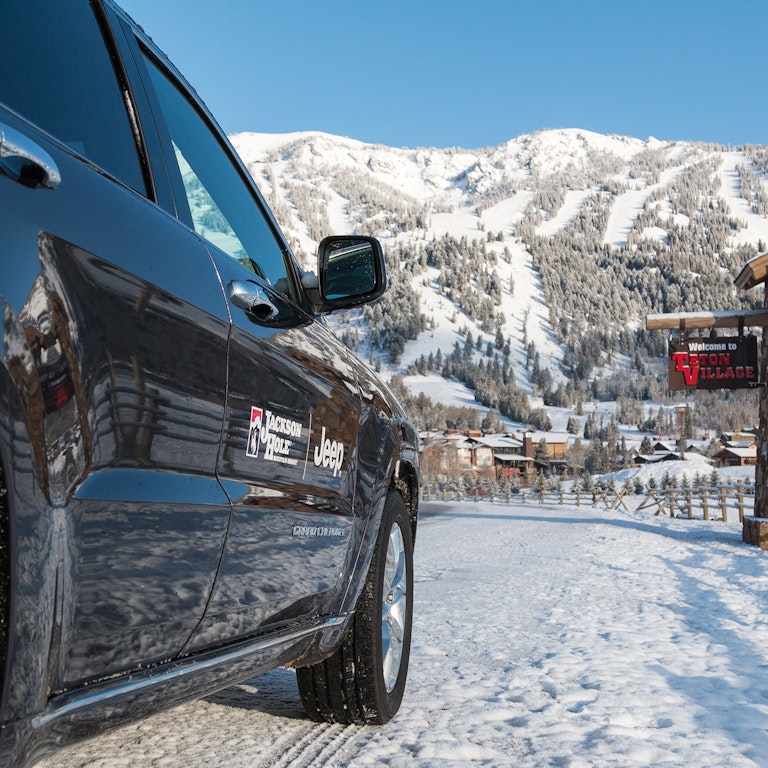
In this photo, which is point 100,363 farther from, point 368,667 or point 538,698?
point 538,698

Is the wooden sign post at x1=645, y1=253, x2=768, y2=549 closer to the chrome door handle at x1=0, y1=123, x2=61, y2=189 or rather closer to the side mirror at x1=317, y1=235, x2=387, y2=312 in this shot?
the side mirror at x1=317, y1=235, x2=387, y2=312

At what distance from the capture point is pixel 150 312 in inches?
54.6

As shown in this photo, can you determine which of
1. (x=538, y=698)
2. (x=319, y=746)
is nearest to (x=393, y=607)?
(x=319, y=746)

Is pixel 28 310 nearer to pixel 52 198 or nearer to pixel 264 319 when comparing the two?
pixel 52 198

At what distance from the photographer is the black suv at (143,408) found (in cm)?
107

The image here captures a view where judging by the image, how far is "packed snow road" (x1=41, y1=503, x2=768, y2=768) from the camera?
2.60m

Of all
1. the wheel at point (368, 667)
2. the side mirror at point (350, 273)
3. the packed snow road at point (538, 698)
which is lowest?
the packed snow road at point (538, 698)

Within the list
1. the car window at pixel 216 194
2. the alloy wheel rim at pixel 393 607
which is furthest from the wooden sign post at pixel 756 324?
the car window at pixel 216 194

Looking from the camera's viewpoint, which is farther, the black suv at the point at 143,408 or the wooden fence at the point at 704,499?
the wooden fence at the point at 704,499

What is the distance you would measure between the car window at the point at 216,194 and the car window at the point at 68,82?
0.89 feet

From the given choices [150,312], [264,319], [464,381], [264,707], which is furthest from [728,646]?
[464,381]

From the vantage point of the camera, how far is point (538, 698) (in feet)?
11.2

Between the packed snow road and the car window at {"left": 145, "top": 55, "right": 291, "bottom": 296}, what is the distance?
1546 mm

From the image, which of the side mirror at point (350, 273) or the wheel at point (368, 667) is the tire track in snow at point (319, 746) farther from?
the side mirror at point (350, 273)
